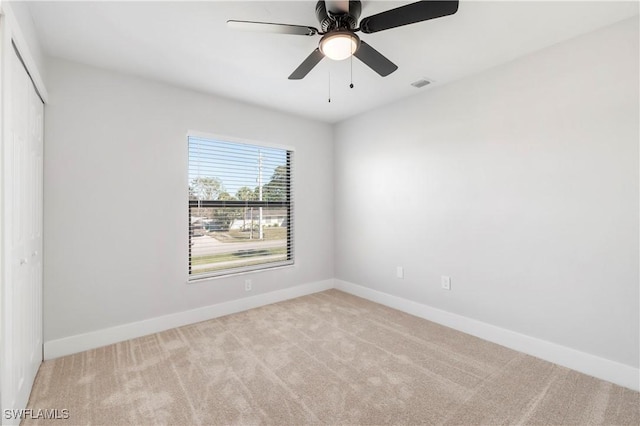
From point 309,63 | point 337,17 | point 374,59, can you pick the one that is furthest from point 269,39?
point 374,59

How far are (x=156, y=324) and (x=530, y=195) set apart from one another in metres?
3.58

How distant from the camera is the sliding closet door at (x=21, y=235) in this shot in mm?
1397

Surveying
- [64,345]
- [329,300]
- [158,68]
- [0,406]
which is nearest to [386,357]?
[329,300]

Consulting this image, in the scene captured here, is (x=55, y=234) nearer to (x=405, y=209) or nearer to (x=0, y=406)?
(x=0, y=406)

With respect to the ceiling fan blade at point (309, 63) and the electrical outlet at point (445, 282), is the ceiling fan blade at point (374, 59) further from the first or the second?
the electrical outlet at point (445, 282)

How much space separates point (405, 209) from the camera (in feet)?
10.9

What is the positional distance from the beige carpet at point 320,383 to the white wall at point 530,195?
0.44 meters

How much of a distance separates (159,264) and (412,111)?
314cm

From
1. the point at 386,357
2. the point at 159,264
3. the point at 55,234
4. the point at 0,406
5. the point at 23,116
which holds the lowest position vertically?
the point at 386,357

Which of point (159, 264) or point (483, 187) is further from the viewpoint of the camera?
point (159, 264)

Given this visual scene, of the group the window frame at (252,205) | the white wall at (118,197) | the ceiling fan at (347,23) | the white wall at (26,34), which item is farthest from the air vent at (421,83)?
the white wall at (26,34)

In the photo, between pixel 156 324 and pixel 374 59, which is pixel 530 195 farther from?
pixel 156 324

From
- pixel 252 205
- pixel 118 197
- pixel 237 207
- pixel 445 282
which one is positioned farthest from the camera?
pixel 252 205

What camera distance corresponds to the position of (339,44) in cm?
173
